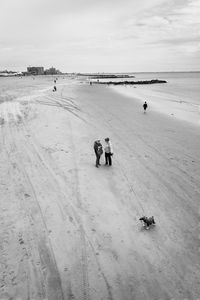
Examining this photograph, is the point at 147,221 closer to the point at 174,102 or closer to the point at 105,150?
the point at 105,150

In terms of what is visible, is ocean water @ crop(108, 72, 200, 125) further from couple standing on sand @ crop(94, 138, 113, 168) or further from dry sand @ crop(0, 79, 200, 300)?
couple standing on sand @ crop(94, 138, 113, 168)

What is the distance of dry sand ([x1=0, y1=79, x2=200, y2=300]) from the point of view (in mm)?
6539

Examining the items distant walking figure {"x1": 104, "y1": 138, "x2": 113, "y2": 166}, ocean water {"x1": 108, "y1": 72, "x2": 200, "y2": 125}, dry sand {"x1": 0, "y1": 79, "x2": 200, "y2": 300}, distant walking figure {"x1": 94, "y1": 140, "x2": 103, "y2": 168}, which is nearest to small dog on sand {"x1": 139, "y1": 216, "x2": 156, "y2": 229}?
dry sand {"x1": 0, "y1": 79, "x2": 200, "y2": 300}

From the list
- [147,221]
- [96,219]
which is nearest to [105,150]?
[96,219]

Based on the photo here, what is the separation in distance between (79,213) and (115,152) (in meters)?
6.64

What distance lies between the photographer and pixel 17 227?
27.8 ft

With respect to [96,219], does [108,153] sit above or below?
above

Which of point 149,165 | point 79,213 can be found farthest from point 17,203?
point 149,165


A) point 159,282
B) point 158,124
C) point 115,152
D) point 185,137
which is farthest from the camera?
point 158,124

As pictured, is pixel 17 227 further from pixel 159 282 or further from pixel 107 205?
Answer: pixel 159 282

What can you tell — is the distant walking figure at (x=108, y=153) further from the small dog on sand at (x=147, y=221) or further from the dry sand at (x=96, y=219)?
the small dog on sand at (x=147, y=221)

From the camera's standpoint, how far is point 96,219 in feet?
29.5

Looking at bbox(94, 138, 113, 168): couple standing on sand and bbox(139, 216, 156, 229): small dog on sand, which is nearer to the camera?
bbox(139, 216, 156, 229): small dog on sand

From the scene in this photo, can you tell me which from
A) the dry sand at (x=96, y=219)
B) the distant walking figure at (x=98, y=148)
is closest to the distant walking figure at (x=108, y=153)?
the distant walking figure at (x=98, y=148)
